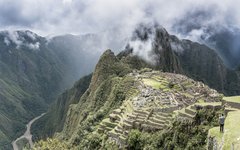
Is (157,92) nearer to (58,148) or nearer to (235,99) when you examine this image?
(58,148)

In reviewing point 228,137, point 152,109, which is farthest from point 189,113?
point 228,137

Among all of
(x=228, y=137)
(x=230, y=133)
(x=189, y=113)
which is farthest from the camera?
(x=189, y=113)

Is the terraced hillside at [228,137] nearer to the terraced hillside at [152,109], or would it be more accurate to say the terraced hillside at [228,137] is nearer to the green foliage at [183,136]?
the green foliage at [183,136]

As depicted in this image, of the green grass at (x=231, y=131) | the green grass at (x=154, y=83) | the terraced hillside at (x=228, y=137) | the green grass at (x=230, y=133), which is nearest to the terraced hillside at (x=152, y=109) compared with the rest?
the green grass at (x=154, y=83)

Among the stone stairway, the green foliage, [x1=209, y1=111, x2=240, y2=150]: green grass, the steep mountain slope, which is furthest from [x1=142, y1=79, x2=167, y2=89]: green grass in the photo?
[x1=209, y1=111, x2=240, y2=150]: green grass

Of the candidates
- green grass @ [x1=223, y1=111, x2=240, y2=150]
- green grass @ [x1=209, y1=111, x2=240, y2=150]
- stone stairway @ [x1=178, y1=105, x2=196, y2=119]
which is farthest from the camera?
stone stairway @ [x1=178, y1=105, x2=196, y2=119]

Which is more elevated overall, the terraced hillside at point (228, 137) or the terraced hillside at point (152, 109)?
the terraced hillside at point (152, 109)

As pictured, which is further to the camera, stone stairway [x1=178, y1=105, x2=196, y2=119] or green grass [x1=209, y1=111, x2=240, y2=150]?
stone stairway [x1=178, y1=105, x2=196, y2=119]

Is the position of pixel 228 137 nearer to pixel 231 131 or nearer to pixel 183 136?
pixel 231 131

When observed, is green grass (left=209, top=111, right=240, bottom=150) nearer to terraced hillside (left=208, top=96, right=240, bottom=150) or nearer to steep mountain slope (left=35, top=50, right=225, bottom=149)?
terraced hillside (left=208, top=96, right=240, bottom=150)
